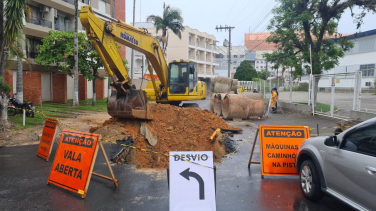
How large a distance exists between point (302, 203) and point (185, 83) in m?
11.1

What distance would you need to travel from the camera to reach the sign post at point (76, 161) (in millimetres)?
5438

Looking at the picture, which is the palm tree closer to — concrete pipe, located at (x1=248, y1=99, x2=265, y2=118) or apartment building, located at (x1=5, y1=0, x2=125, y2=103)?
apartment building, located at (x1=5, y1=0, x2=125, y2=103)

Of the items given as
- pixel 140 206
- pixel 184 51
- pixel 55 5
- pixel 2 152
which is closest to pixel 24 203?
pixel 140 206

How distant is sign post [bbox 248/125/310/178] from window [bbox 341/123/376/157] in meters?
2.05

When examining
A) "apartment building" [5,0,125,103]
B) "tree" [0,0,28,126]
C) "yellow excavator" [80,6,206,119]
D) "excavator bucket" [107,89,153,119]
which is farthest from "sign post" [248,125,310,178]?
"apartment building" [5,0,125,103]

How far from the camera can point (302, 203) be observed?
206 inches

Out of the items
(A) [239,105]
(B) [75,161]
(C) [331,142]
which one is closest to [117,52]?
(B) [75,161]

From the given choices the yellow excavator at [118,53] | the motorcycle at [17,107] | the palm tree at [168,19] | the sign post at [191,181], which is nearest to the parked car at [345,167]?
the sign post at [191,181]

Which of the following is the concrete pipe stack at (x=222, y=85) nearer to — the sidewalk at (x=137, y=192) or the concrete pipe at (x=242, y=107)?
the concrete pipe at (x=242, y=107)

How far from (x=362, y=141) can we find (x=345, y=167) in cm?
44

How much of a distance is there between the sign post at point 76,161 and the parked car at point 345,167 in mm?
3666

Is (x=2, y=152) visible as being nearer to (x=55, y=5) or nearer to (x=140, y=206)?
(x=140, y=206)

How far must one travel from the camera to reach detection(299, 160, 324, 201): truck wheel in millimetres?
5104

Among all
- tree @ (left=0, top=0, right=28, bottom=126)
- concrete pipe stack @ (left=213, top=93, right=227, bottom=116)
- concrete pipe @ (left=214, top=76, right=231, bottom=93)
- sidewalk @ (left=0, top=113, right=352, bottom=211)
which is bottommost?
sidewalk @ (left=0, top=113, right=352, bottom=211)
